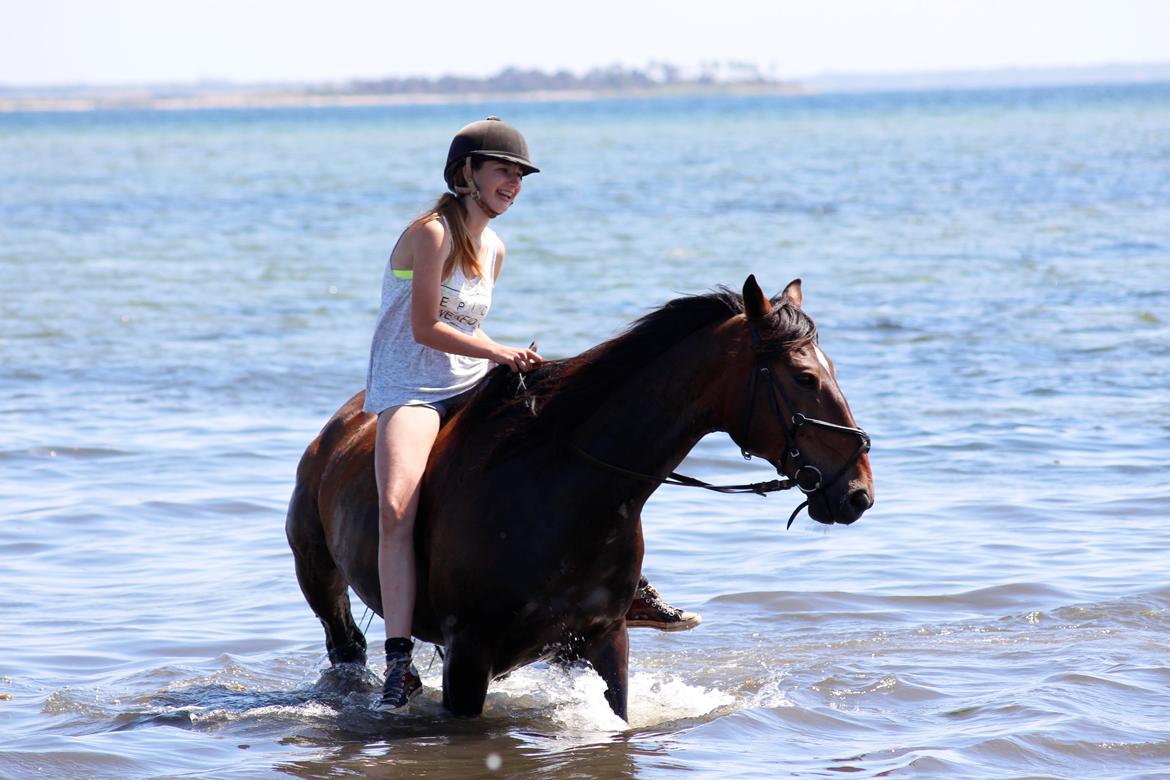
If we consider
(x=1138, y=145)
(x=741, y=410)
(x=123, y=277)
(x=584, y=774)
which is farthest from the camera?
(x=1138, y=145)

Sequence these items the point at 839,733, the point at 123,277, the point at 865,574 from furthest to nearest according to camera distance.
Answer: the point at 123,277, the point at 865,574, the point at 839,733

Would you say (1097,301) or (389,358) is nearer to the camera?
(389,358)

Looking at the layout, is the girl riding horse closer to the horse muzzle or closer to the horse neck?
the horse neck

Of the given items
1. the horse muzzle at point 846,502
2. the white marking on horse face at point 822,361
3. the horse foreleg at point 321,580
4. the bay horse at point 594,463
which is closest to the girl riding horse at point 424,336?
the bay horse at point 594,463

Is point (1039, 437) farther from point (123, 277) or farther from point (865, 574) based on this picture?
point (123, 277)

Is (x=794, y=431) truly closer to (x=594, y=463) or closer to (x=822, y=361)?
(x=822, y=361)

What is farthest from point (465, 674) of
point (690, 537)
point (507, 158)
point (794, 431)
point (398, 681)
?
point (690, 537)

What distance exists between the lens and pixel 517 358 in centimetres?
556

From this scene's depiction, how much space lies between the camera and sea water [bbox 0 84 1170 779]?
601 centimetres

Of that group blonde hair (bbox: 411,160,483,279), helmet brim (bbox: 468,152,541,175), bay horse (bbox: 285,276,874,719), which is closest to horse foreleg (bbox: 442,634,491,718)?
bay horse (bbox: 285,276,874,719)

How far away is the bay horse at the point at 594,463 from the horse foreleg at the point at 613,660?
0.01 metres

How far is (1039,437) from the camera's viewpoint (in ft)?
38.8

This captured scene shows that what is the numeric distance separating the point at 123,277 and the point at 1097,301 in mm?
15383

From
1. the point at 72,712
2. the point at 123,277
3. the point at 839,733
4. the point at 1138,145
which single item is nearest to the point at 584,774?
the point at 839,733
